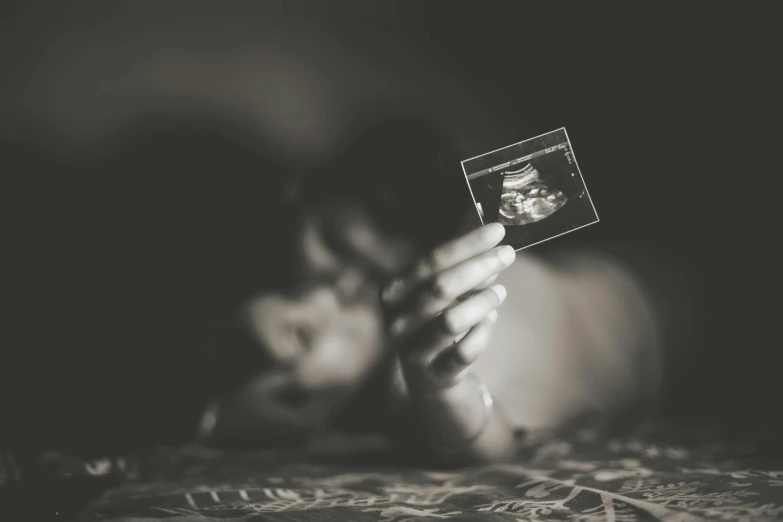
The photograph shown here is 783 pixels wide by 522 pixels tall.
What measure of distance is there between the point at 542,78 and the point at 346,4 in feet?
1.31

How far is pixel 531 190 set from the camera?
80cm

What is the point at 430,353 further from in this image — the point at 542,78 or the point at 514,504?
the point at 542,78

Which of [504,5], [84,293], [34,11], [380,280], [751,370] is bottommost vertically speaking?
[751,370]

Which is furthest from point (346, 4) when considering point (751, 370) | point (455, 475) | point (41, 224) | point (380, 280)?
point (751, 370)

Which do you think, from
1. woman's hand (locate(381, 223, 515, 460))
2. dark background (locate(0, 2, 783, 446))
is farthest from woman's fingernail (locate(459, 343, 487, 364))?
dark background (locate(0, 2, 783, 446))

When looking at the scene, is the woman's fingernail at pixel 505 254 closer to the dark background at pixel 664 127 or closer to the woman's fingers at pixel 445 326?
the woman's fingers at pixel 445 326

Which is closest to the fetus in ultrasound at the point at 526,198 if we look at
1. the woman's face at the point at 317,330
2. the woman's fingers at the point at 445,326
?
the woman's fingers at the point at 445,326

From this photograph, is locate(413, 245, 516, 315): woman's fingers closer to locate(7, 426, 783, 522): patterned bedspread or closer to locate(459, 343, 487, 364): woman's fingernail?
locate(459, 343, 487, 364): woman's fingernail

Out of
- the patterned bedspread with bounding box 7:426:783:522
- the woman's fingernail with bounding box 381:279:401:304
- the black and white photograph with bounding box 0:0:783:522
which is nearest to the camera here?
the patterned bedspread with bounding box 7:426:783:522

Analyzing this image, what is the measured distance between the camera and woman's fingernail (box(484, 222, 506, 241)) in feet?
2.40

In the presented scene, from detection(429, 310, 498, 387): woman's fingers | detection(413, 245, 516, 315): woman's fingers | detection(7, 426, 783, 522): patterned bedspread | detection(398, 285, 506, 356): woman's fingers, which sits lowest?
detection(7, 426, 783, 522): patterned bedspread

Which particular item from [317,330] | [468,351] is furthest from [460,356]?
[317,330]

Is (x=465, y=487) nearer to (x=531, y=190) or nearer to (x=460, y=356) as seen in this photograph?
(x=460, y=356)

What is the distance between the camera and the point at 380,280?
115 centimetres
